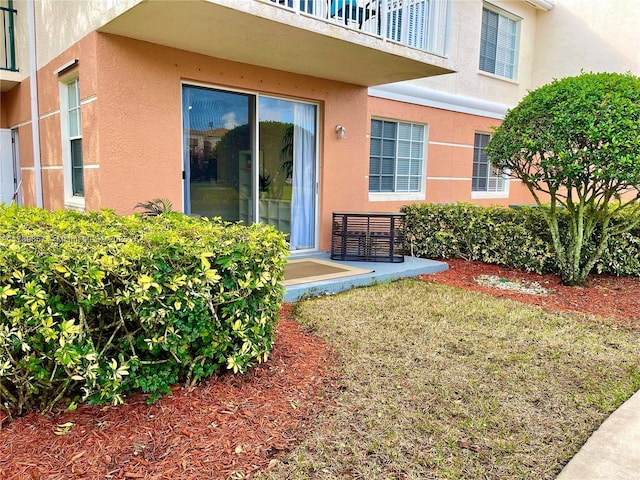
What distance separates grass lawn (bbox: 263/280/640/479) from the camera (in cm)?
254

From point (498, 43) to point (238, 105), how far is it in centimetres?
812

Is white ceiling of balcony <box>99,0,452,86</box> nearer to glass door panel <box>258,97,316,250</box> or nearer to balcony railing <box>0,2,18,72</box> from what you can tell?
glass door panel <box>258,97,316,250</box>

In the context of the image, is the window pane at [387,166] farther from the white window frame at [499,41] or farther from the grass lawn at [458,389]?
the grass lawn at [458,389]

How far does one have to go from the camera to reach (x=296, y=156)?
7.48 meters

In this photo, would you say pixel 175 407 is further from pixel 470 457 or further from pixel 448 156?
pixel 448 156

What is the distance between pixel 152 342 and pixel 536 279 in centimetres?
604

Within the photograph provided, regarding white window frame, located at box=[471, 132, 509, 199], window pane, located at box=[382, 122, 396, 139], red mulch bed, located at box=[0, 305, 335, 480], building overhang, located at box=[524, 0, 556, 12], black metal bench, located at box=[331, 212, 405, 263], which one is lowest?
red mulch bed, located at box=[0, 305, 335, 480]

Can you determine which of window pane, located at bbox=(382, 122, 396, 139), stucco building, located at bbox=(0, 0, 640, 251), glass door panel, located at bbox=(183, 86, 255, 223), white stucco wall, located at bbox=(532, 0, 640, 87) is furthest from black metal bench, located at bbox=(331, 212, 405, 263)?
white stucco wall, located at bbox=(532, 0, 640, 87)

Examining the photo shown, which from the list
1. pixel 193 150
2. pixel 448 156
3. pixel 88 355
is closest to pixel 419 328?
pixel 88 355

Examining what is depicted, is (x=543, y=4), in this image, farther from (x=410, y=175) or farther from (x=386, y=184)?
(x=386, y=184)

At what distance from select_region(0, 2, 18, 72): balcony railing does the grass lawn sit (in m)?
7.68

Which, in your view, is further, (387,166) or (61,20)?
(387,166)

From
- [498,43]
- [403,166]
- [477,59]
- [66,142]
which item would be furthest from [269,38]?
[498,43]

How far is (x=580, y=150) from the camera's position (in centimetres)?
591
